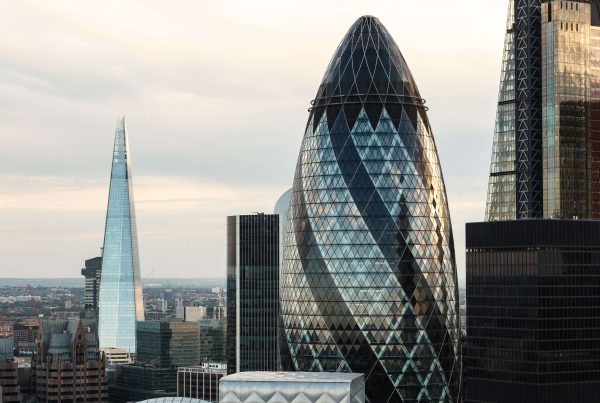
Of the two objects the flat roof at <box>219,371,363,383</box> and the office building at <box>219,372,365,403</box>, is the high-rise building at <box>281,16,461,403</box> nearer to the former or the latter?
the flat roof at <box>219,371,363,383</box>

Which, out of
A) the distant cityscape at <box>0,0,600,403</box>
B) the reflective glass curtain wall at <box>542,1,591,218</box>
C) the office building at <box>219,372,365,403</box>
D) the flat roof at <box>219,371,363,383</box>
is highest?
the reflective glass curtain wall at <box>542,1,591,218</box>

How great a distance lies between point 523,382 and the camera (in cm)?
14700

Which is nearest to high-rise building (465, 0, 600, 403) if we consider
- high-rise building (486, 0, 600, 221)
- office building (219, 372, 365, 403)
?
high-rise building (486, 0, 600, 221)

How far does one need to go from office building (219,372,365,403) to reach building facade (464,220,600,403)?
157 feet

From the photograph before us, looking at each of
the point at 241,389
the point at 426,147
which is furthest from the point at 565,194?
the point at 241,389

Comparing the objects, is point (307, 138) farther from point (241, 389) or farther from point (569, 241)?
point (241, 389)

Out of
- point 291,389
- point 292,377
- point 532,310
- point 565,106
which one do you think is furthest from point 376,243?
point 565,106

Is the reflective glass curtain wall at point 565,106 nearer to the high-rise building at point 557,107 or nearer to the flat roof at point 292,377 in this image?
the high-rise building at point 557,107

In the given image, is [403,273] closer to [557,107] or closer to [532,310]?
[532,310]

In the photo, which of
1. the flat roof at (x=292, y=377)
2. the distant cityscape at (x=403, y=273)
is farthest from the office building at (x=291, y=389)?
the distant cityscape at (x=403, y=273)

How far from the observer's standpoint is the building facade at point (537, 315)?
147000mm

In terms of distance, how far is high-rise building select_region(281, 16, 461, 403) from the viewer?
447 feet

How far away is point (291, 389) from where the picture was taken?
333 ft

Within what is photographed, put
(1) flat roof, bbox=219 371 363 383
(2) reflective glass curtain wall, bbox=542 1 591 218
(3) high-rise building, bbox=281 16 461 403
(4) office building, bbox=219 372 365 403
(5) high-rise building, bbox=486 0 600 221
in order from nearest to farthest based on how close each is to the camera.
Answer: (4) office building, bbox=219 372 365 403 < (1) flat roof, bbox=219 371 363 383 < (3) high-rise building, bbox=281 16 461 403 < (2) reflective glass curtain wall, bbox=542 1 591 218 < (5) high-rise building, bbox=486 0 600 221
